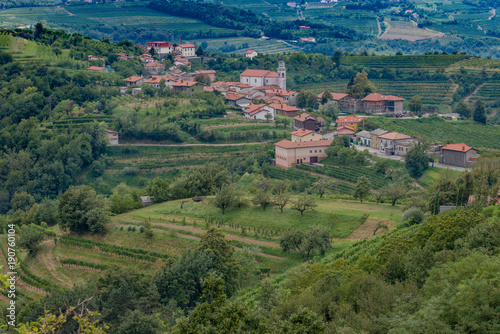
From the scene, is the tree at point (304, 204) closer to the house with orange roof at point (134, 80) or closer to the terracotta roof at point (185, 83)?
the terracotta roof at point (185, 83)

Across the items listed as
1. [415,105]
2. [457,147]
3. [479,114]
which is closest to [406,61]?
[415,105]

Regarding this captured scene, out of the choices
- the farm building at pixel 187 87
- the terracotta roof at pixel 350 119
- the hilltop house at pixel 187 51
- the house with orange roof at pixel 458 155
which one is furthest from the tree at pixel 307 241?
the hilltop house at pixel 187 51

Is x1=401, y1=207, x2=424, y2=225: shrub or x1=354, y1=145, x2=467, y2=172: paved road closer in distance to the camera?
x1=401, y1=207, x2=424, y2=225: shrub

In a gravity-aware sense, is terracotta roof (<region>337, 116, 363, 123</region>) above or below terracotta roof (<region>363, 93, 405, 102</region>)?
below

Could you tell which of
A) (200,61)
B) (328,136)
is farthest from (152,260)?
(200,61)

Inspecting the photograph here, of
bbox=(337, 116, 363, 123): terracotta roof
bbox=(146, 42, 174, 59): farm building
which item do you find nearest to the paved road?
bbox=(337, 116, 363, 123): terracotta roof

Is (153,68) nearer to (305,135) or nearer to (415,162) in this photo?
(305,135)

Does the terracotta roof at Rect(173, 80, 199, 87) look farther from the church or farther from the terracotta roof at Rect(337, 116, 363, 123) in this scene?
the terracotta roof at Rect(337, 116, 363, 123)
